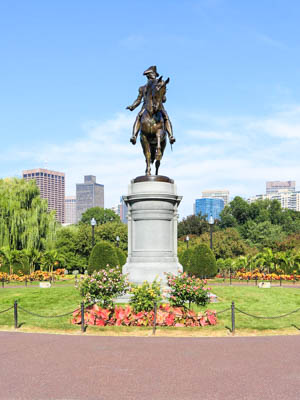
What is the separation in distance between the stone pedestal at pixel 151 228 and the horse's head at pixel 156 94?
296 centimetres

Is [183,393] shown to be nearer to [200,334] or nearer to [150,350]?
[150,350]

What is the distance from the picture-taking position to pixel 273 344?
10.6m

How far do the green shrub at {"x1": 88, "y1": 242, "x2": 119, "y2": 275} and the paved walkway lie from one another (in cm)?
1613

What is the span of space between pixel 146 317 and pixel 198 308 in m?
3.40

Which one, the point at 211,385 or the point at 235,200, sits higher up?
the point at 235,200

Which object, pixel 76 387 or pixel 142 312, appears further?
pixel 142 312

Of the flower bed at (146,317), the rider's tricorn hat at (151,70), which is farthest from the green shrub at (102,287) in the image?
the rider's tricorn hat at (151,70)

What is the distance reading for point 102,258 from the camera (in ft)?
91.1

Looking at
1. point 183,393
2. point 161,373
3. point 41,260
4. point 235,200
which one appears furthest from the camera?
point 235,200

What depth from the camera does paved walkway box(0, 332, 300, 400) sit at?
23.0 ft

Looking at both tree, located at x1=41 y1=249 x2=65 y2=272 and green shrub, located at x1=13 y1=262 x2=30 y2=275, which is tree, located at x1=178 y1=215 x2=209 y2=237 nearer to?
tree, located at x1=41 y1=249 x2=65 y2=272

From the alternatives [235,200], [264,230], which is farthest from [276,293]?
[235,200]

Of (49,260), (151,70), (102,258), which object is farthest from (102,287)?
(49,260)

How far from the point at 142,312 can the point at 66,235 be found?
38.2 meters
